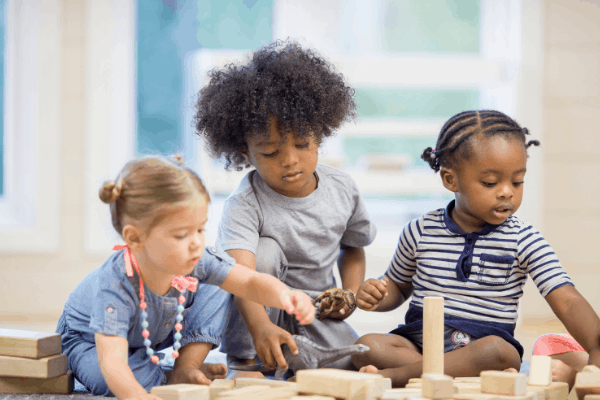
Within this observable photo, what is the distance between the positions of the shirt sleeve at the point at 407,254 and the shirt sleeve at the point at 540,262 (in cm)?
21

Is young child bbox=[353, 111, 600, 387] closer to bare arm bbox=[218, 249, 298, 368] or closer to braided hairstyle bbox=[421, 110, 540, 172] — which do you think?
braided hairstyle bbox=[421, 110, 540, 172]

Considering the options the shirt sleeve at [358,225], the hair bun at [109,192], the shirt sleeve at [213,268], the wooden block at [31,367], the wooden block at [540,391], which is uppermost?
the hair bun at [109,192]

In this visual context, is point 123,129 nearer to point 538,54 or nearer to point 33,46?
point 33,46

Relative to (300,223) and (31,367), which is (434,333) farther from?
(31,367)

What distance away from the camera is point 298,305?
95 cm

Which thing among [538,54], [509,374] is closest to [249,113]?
[509,374]

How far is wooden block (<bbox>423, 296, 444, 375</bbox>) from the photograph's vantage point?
2.93ft

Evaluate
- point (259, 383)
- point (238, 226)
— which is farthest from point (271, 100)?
point (259, 383)

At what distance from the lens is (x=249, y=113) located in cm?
124

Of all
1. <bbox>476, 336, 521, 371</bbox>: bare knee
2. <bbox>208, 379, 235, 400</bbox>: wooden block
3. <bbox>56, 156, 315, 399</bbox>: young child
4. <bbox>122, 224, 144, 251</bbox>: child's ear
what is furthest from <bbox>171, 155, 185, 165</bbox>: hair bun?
<bbox>476, 336, 521, 371</bbox>: bare knee

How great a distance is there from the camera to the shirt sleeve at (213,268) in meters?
1.07

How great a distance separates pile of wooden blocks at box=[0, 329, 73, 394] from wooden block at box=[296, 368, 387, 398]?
1.52 ft

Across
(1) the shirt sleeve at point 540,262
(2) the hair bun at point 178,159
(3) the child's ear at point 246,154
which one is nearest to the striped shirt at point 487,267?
(1) the shirt sleeve at point 540,262

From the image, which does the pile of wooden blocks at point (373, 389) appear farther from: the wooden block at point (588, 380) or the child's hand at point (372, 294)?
the child's hand at point (372, 294)
